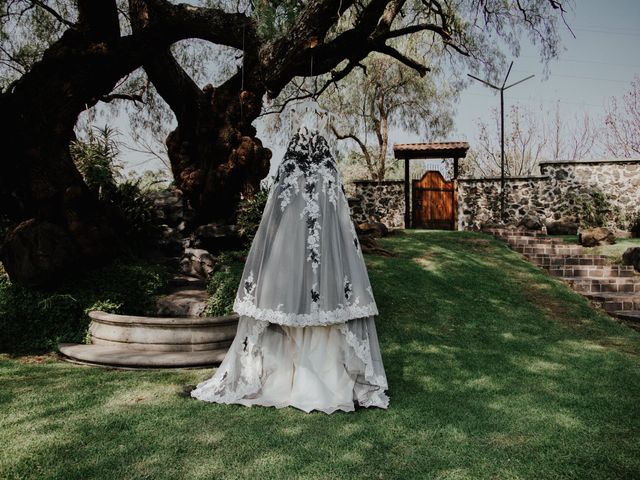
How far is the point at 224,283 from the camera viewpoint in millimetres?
5941

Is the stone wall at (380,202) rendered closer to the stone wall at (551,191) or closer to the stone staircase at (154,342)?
the stone wall at (551,191)

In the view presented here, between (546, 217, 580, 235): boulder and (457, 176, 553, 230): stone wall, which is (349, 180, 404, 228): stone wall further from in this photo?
(546, 217, 580, 235): boulder

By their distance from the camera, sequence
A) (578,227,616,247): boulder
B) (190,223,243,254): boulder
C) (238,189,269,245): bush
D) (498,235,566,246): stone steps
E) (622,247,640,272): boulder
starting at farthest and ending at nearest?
(498,235,566,246): stone steps → (578,227,616,247): boulder → (622,247,640,272): boulder → (190,223,243,254): boulder → (238,189,269,245): bush

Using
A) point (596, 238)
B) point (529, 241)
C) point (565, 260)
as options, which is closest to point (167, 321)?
point (565, 260)

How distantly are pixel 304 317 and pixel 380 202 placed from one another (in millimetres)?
12378

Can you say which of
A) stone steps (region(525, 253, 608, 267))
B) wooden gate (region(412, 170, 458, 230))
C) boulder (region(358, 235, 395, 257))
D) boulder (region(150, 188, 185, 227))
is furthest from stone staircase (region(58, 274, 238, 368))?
wooden gate (region(412, 170, 458, 230))

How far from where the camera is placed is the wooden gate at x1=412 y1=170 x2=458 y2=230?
1439 centimetres

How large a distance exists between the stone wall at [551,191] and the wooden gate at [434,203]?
685 millimetres

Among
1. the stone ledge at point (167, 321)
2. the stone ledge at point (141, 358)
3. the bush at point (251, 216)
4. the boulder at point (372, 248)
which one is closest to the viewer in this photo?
the stone ledge at point (141, 358)

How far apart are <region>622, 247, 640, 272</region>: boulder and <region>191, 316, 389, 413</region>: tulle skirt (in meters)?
6.74

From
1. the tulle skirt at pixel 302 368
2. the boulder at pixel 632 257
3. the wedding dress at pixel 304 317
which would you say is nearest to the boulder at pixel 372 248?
the boulder at pixel 632 257

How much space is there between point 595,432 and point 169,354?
143 inches

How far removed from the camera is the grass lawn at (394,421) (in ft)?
8.48

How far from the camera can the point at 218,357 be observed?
4.80 m
